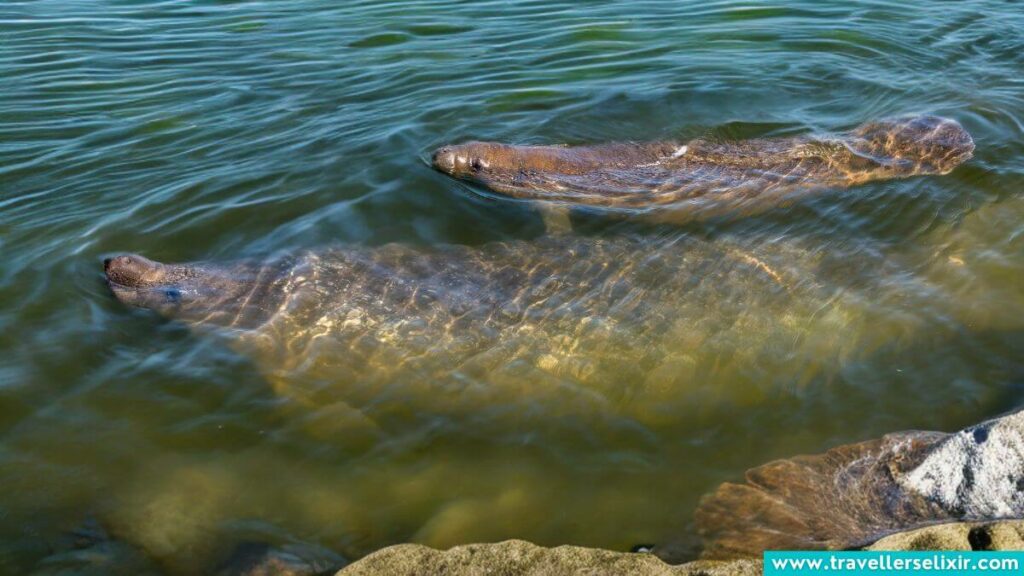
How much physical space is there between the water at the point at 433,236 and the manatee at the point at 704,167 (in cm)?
21

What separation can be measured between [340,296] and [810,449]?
2789mm

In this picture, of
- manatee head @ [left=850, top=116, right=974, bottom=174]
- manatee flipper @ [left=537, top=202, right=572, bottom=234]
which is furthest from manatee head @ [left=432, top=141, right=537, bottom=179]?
manatee head @ [left=850, top=116, right=974, bottom=174]

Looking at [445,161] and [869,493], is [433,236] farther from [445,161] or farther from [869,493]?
[869,493]

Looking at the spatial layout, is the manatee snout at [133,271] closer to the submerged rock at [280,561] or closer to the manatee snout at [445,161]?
the submerged rock at [280,561]

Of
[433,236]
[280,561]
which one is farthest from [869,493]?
[433,236]

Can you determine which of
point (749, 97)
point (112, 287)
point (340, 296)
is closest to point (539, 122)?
point (749, 97)

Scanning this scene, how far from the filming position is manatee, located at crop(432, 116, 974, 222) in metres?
6.90

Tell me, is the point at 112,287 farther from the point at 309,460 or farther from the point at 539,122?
the point at 539,122

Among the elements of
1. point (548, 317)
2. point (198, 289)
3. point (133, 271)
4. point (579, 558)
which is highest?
point (133, 271)

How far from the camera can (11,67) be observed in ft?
32.3

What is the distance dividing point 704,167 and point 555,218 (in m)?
1.53

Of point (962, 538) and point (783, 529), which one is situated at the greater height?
point (962, 538)

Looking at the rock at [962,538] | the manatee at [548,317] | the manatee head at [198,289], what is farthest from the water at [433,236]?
the rock at [962,538]

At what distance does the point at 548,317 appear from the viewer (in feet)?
17.8
